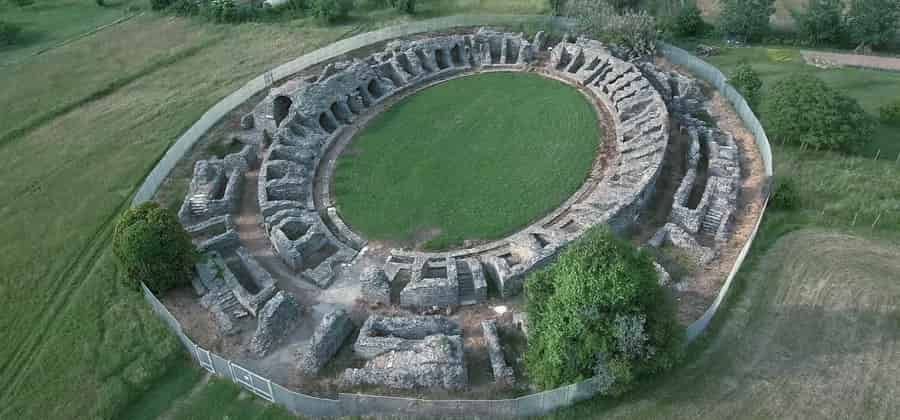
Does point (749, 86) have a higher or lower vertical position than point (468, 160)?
higher

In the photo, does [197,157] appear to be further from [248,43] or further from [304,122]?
[248,43]

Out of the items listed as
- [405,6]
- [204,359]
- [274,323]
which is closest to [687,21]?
[405,6]

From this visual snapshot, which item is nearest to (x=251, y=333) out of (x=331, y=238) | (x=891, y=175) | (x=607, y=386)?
(x=331, y=238)

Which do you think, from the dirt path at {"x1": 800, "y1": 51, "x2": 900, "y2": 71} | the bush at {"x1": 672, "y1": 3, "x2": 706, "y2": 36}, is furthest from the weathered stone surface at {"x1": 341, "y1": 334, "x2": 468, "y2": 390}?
the bush at {"x1": 672, "y1": 3, "x2": 706, "y2": 36}

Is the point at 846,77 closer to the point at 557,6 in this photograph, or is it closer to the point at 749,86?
the point at 749,86

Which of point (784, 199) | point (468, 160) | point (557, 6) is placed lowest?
point (468, 160)

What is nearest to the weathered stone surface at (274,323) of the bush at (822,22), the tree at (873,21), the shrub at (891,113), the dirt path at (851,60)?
the shrub at (891,113)

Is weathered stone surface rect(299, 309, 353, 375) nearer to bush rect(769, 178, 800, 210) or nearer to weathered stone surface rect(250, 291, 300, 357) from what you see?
weathered stone surface rect(250, 291, 300, 357)

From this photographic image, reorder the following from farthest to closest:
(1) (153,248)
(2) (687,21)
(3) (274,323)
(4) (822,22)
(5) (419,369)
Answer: (2) (687,21) → (4) (822,22) → (1) (153,248) → (3) (274,323) → (5) (419,369)
